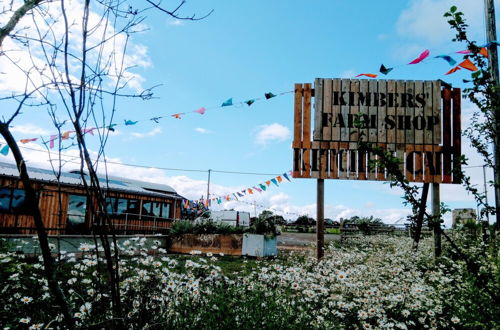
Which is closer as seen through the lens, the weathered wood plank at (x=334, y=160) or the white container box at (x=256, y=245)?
the weathered wood plank at (x=334, y=160)

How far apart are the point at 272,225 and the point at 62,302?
31.2ft

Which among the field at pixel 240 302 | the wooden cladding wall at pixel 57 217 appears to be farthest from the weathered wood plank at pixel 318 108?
the wooden cladding wall at pixel 57 217

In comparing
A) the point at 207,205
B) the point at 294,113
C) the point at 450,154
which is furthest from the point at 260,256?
the point at 207,205

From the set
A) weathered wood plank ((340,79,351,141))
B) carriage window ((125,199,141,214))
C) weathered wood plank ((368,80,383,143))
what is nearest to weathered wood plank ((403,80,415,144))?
weathered wood plank ((368,80,383,143))

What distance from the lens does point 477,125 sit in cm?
531

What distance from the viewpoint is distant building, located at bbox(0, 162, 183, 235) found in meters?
13.9

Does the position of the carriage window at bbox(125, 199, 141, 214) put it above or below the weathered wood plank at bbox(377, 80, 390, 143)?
below

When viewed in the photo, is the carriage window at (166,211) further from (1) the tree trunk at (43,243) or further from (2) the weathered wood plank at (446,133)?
(1) the tree trunk at (43,243)

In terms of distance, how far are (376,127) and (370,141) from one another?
1.25ft

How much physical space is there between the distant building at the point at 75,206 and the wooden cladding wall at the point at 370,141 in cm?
617

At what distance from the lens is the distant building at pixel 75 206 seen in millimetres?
13898

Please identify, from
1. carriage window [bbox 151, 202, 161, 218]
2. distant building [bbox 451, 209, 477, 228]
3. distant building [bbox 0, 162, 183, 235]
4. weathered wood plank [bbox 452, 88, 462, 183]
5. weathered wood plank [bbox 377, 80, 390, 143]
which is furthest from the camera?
carriage window [bbox 151, 202, 161, 218]

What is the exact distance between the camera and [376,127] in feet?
28.0

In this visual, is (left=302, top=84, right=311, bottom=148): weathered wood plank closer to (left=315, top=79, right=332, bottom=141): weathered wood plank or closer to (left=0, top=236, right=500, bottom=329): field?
(left=315, top=79, right=332, bottom=141): weathered wood plank
